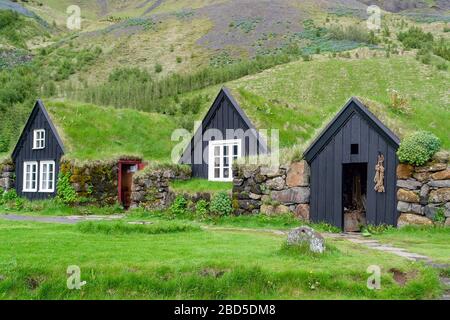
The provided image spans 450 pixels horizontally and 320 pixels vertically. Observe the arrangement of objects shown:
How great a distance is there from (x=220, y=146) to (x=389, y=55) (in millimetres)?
33870

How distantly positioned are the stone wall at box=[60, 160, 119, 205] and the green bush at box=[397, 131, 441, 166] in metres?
15.2

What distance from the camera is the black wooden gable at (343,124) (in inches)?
652

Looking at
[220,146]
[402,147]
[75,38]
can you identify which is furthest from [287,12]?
[402,147]

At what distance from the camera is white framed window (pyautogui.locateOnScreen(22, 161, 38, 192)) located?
2889cm

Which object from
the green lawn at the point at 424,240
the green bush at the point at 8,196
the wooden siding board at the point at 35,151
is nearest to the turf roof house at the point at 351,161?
the green lawn at the point at 424,240

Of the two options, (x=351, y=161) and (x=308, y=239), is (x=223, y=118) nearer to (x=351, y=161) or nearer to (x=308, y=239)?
(x=351, y=161)

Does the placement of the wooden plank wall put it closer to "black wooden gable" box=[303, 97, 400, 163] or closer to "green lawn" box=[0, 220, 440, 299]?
"black wooden gable" box=[303, 97, 400, 163]

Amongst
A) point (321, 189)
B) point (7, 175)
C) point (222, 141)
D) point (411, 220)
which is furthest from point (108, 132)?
point (411, 220)

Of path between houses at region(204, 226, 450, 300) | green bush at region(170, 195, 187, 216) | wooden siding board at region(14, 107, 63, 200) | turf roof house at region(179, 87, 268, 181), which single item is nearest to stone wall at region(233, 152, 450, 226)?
path between houses at region(204, 226, 450, 300)

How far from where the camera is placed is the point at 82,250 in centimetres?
1108

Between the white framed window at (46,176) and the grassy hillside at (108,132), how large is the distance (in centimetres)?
153

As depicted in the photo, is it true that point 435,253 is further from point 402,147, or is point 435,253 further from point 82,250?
point 82,250

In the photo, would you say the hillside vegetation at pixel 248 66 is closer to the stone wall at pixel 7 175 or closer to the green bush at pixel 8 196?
the green bush at pixel 8 196
